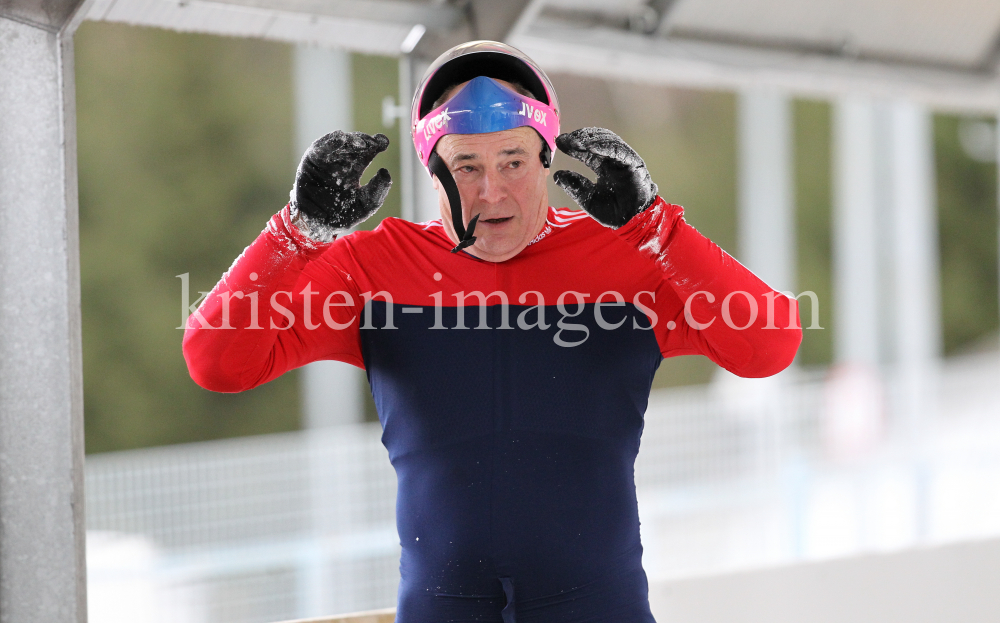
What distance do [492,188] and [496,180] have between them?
2 centimetres

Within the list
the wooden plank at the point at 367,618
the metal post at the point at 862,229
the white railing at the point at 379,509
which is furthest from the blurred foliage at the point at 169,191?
the wooden plank at the point at 367,618

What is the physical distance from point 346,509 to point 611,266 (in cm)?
360

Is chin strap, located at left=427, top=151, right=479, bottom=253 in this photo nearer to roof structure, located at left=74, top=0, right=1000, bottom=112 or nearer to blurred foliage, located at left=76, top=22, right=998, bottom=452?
roof structure, located at left=74, top=0, right=1000, bottom=112

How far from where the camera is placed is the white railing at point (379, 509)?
4039 millimetres

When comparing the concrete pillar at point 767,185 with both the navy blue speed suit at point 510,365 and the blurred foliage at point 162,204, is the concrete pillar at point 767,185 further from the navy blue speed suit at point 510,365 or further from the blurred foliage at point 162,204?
the navy blue speed suit at point 510,365

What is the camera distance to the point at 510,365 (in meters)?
1.67

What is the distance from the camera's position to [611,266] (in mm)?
1768

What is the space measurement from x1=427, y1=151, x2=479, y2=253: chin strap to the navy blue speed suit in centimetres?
13

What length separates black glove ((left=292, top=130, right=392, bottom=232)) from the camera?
1.54 meters

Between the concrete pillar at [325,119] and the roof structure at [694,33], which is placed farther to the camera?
the concrete pillar at [325,119]

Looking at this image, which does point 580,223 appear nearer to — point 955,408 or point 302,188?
point 302,188

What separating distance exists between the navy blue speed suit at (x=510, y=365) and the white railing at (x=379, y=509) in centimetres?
210

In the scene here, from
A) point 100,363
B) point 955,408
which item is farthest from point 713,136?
point 100,363

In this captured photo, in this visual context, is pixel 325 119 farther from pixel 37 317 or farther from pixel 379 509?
pixel 37 317
